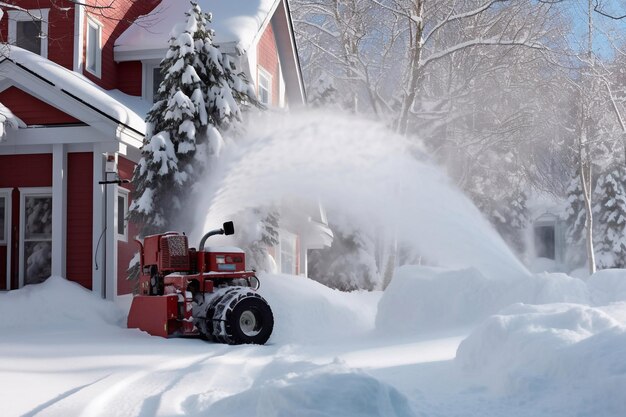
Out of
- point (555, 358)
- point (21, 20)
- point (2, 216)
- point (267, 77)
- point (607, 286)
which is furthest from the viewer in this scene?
point (267, 77)

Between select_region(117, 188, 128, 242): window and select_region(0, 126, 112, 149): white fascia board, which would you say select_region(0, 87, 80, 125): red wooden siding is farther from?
select_region(117, 188, 128, 242): window

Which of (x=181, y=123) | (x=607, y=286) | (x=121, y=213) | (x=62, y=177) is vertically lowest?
(x=607, y=286)

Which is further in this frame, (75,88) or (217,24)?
(217,24)

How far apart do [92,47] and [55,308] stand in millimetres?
A: 8120

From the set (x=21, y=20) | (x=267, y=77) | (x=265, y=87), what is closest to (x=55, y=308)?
(x=21, y=20)

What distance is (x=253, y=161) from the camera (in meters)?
15.6

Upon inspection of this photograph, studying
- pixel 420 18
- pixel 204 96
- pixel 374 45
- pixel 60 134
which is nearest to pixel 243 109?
pixel 204 96

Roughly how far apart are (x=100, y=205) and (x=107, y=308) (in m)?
2.26

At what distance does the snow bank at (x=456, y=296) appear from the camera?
11.6 meters

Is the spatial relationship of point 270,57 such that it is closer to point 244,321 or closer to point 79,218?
point 79,218

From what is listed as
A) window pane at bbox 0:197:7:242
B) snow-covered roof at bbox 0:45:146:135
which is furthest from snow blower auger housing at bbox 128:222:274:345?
window pane at bbox 0:197:7:242

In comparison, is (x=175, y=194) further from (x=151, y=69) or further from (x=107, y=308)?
(x=151, y=69)

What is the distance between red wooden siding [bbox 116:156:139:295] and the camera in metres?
16.8

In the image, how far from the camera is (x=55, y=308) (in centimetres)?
1394
